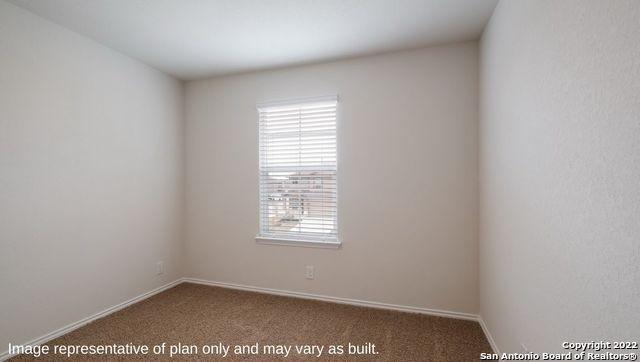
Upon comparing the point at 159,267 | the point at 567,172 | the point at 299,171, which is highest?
the point at 299,171

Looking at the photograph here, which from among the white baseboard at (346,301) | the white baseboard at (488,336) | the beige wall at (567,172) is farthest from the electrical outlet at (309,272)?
the beige wall at (567,172)

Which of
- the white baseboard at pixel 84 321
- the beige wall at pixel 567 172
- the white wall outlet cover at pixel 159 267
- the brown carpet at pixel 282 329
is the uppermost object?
the beige wall at pixel 567 172

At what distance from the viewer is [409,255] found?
259cm

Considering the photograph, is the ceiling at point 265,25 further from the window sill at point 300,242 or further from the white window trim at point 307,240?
the window sill at point 300,242

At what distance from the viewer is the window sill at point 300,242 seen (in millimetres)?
2818

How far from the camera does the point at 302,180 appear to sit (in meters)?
2.96

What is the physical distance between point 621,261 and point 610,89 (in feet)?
1.61

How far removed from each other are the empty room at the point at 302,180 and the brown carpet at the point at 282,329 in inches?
0.9

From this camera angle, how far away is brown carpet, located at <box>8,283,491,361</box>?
200cm

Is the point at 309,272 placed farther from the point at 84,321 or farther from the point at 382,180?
the point at 84,321

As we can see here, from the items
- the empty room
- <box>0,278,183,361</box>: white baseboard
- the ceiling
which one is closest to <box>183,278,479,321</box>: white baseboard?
the empty room

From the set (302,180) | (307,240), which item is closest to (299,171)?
(302,180)

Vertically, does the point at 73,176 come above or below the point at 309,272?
above

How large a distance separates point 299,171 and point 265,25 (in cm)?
139
